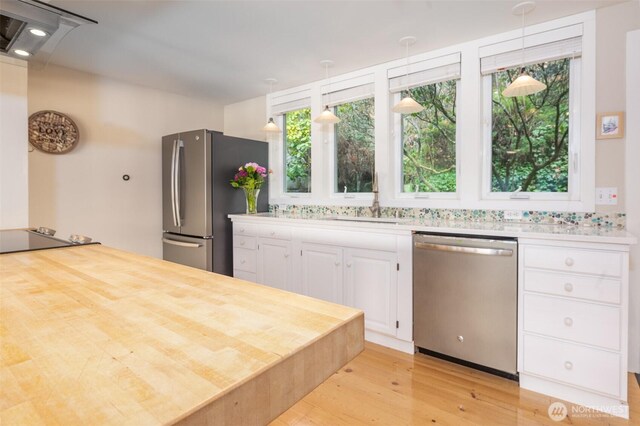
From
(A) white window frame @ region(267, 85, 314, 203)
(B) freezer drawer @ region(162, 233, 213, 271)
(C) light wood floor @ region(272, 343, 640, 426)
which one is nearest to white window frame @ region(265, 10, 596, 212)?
(A) white window frame @ region(267, 85, 314, 203)

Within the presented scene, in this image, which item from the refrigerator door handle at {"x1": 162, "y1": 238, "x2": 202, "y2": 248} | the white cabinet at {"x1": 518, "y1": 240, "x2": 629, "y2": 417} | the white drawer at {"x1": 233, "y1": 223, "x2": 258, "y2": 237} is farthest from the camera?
the refrigerator door handle at {"x1": 162, "y1": 238, "x2": 202, "y2": 248}

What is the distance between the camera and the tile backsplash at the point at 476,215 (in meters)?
2.20

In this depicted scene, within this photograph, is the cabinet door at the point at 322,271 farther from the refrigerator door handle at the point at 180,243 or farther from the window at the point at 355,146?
the refrigerator door handle at the point at 180,243

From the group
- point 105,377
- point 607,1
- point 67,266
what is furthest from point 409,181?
point 105,377

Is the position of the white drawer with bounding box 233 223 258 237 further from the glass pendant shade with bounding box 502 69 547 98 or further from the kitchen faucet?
the glass pendant shade with bounding box 502 69 547 98

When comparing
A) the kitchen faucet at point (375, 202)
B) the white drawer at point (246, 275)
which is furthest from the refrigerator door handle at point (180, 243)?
the kitchen faucet at point (375, 202)

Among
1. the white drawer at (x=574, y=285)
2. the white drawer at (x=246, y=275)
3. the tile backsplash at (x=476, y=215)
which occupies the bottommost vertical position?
the white drawer at (x=246, y=275)

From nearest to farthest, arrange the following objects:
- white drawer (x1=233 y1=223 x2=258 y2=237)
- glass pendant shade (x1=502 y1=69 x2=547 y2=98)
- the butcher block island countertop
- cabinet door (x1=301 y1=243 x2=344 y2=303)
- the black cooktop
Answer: the butcher block island countertop → the black cooktop → glass pendant shade (x1=502 y1=69 x2=547 y2=98) → cabinet door (x1=301 y1=243 x2=344 y2=303) → white drawer (x1=233 y1=223 x2=258 y2=237)

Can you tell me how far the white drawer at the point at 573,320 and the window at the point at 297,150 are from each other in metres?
2.54

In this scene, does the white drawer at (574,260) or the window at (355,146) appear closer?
the white drawer at (574,260)

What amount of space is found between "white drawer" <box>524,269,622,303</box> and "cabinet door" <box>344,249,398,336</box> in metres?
0.86

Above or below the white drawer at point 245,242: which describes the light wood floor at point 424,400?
below

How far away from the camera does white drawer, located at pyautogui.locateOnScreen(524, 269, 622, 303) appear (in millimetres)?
1740

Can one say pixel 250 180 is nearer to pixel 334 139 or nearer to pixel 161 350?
pixel 334 139
